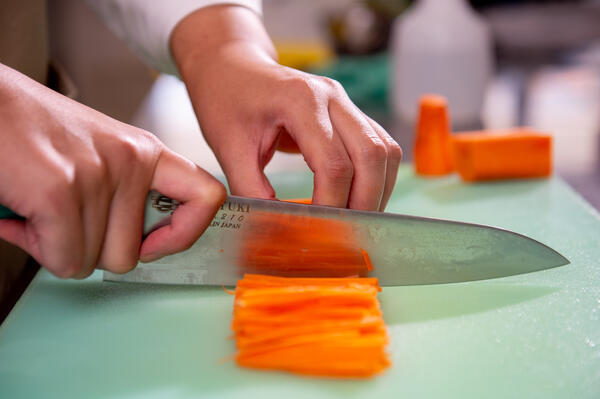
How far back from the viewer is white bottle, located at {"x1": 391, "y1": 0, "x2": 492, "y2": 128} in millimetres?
1912

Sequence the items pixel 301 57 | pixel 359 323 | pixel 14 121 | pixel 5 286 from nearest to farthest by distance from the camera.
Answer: pixel 14 121 → pixel 359 323 → pixel 5 286 → pixel 301 57

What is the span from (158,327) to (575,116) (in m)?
1.85

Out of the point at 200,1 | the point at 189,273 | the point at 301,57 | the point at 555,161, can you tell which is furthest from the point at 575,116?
the point at 189,273

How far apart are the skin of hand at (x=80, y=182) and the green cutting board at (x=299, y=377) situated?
0.12 m

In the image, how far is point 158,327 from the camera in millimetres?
817

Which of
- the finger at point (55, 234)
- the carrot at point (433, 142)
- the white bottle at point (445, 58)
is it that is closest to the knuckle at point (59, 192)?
the finger at point (55, 234)

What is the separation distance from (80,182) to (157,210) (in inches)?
5.7

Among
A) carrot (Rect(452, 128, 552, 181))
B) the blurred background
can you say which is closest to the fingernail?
the blurred background

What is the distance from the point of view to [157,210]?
76cm

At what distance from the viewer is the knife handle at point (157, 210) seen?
748mm

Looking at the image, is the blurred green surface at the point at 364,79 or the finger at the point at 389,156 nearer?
the finger at the point at 389,156

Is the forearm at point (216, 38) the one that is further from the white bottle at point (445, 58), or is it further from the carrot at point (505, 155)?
the white bottle at point (445, 58)

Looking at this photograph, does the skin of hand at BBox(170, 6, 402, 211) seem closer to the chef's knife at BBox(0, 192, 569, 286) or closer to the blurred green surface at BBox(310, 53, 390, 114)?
the chef's knife at BBox(0, 192, 569, 286)

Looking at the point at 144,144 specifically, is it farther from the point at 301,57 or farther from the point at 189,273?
the point at 301,57
